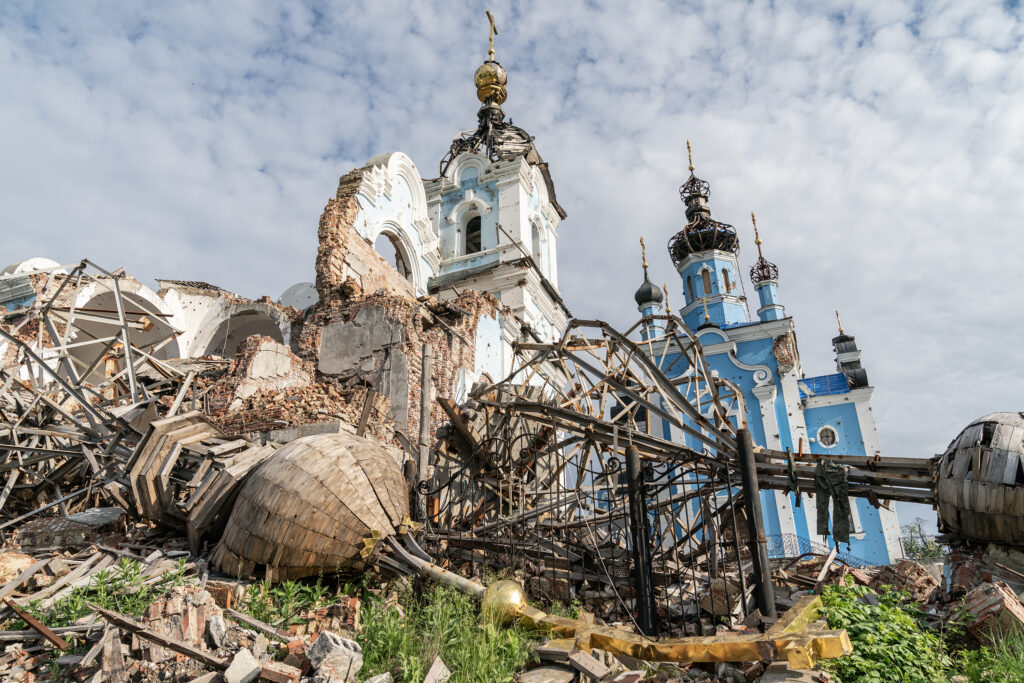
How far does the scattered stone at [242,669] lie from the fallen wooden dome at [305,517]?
213 centimetres

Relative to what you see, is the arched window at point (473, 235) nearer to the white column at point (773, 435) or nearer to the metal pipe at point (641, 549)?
the white column at point (773, 435)

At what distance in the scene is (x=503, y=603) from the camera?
6125 millimetres

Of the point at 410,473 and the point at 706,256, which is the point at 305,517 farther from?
the point at 706,256

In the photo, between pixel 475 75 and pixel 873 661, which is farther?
pixel 475 75

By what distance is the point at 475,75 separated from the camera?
108 feet

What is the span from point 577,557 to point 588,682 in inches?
97.3

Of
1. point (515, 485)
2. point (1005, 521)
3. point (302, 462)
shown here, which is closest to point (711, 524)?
point (1005, 521)

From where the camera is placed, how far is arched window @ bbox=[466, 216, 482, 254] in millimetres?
27125

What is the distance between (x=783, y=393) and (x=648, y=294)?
10407mm

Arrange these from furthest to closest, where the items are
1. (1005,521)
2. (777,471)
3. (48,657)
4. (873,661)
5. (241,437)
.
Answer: (241,437), (777,471), (1005,521), (873,661), (48,657)

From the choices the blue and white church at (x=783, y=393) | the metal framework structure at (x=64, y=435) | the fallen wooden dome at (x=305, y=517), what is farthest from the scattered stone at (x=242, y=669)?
the blue and white church at (x=783, y=393)

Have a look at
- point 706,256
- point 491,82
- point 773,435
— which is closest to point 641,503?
point 773,435

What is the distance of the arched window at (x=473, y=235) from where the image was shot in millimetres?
27125

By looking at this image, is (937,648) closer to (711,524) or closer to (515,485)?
(711,524)
